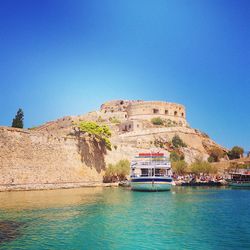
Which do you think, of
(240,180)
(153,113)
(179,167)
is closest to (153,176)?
(179,167)

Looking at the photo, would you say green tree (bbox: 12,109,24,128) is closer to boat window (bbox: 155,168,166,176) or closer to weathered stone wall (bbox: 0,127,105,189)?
weathered stone wall (bbox: 0,127,105,189)

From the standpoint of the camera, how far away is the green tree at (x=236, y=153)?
207 ft

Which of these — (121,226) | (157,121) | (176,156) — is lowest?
(121,226)

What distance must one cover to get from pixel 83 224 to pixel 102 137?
2676cm

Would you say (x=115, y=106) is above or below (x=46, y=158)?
above

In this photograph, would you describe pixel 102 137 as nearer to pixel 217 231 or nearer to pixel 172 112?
pixel 217 231

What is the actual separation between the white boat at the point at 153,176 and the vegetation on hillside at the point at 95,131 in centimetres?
682

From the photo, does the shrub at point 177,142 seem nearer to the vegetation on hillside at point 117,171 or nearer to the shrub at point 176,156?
the shrub at point 176,156

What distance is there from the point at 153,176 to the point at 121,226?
19.5 metres

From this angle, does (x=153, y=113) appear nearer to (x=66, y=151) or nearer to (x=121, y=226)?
(x=66, y=151)

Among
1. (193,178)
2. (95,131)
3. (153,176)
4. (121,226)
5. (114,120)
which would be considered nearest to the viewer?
(121,226)

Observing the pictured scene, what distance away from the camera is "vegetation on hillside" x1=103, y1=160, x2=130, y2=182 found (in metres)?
40.8

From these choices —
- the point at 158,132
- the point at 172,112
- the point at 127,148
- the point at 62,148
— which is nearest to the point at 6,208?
the point at 62,148

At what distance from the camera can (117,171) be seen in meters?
41.4
